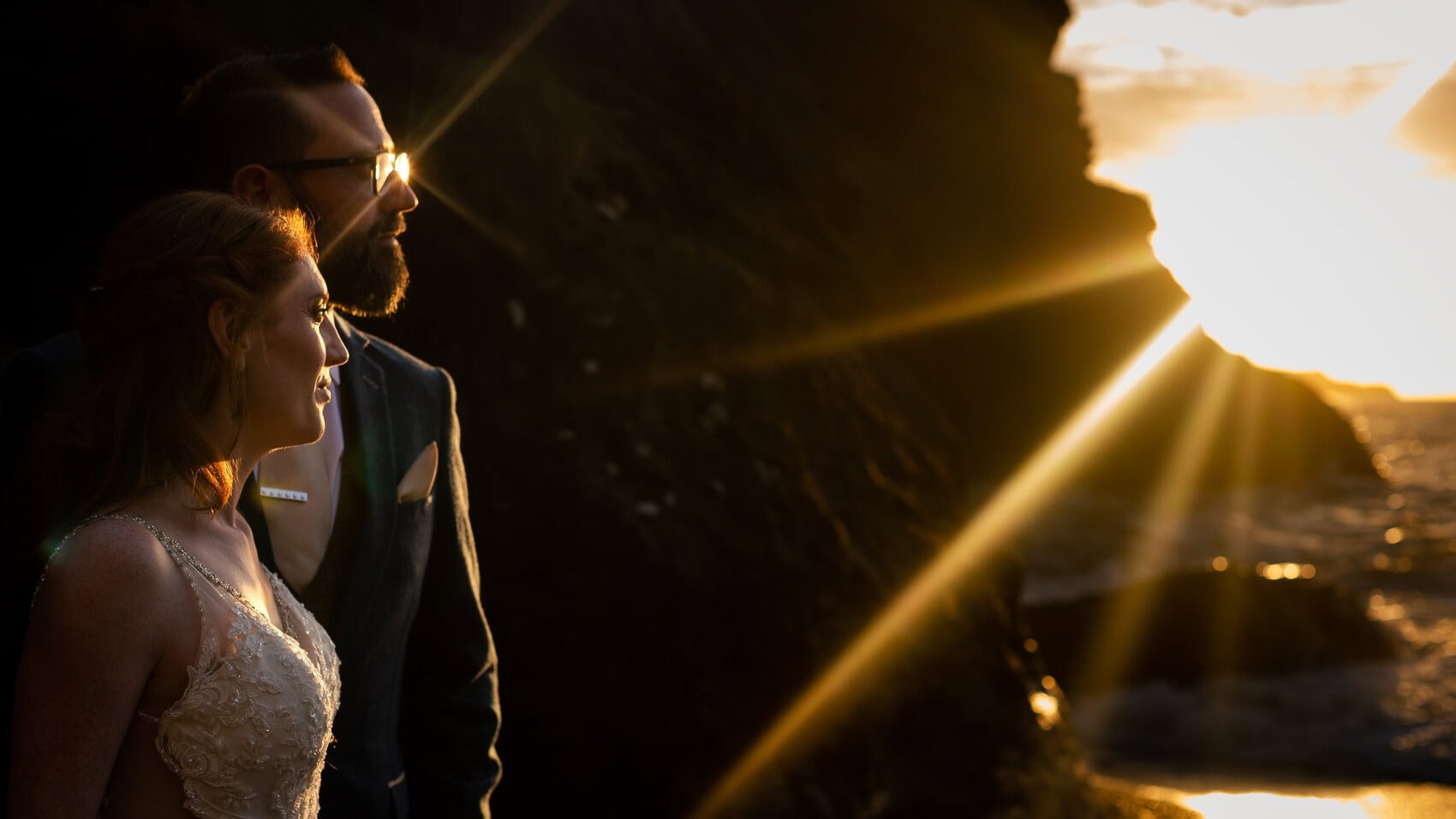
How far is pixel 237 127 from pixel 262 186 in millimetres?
132

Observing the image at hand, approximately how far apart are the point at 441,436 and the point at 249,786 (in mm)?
1078

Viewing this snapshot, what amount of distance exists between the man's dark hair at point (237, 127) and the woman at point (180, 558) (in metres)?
0.72

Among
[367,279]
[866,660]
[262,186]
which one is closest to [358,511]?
[367,279]

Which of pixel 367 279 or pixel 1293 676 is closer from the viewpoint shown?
pixel 367 279

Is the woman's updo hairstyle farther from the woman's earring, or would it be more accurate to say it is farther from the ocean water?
the ocean water

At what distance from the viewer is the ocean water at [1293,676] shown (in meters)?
8.88

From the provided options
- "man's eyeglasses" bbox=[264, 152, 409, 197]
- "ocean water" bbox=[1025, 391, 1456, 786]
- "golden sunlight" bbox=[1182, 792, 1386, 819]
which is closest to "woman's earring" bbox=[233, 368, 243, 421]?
"man's eyeglasses" bbox=[264, 152, 409, 197]

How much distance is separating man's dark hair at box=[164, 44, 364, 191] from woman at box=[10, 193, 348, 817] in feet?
2.36

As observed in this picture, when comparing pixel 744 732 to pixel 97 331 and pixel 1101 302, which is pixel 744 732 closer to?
pixel 97 331

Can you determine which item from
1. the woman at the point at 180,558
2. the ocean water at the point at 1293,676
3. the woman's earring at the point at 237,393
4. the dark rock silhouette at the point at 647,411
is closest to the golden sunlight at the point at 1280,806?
the ocean water at the point at 1293,676

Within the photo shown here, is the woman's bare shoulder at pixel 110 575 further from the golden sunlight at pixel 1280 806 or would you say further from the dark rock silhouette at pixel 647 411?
the golden sunlight at pixel 1280 806

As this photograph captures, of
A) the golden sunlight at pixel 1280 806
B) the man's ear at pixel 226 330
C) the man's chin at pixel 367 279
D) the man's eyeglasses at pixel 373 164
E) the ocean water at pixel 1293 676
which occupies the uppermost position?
the ocean water at pixel 1293 676

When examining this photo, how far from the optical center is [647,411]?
439 cm

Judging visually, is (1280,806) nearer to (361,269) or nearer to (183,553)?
(361,269)
